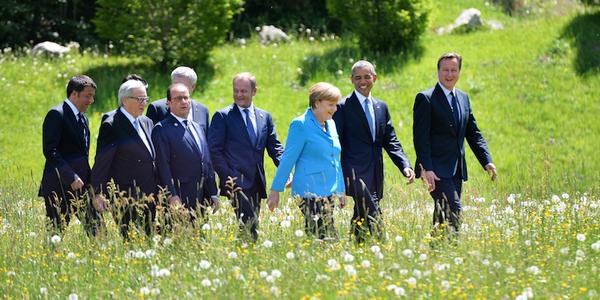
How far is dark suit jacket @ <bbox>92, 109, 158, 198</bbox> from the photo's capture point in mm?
8180

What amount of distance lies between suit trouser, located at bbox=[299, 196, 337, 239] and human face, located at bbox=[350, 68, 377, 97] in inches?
42.8

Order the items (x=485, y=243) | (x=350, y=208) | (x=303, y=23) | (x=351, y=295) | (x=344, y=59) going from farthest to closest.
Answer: (x=303, y=23)
(x=344, y=59)
(x=350, y=208)
(x=485, y=243)
(x=351, y=295)

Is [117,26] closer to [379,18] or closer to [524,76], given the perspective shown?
[379,18]

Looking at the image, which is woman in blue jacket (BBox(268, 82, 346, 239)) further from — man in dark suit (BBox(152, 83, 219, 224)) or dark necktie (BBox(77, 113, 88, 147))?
dark necktie (BBox(77, 113, 88, 147))

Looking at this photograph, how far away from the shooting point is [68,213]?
8719mm

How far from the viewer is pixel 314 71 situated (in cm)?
1934

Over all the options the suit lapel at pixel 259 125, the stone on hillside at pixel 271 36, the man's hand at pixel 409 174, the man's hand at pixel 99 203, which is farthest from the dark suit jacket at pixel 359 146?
the stone on hillside at pixel 271 36

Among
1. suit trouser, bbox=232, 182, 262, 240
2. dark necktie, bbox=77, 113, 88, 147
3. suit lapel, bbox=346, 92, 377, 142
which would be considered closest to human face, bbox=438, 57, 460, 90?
suit lapel, bbox=346, 92, 377, 142

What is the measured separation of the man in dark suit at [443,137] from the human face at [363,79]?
1.53ft

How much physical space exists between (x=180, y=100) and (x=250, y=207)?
116 cm

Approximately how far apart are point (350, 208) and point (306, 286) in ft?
15.0

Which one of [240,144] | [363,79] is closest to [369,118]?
[363,79]

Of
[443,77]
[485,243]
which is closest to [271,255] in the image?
[485,243]

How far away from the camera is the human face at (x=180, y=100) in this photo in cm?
831
